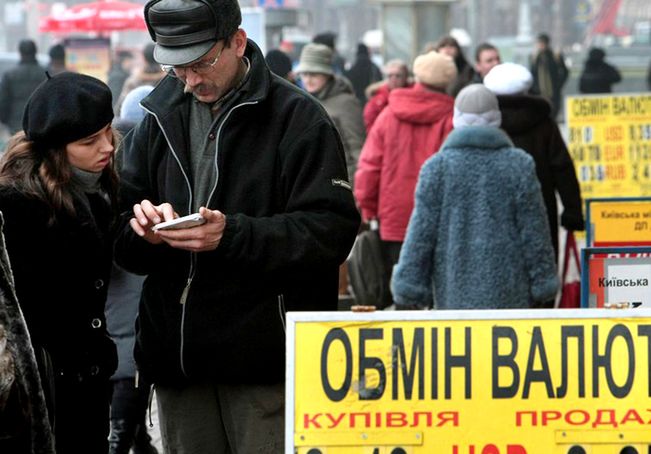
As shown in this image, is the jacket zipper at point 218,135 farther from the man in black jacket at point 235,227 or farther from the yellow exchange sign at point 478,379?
the yellow exchange sign at point 478,379

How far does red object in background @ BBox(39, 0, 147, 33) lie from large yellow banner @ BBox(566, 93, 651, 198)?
16.1 metres

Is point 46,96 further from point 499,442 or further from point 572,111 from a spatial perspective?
point 572,111

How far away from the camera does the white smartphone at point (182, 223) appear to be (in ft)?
13.4

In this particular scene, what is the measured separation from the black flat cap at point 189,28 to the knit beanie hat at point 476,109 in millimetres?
3209

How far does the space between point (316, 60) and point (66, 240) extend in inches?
289

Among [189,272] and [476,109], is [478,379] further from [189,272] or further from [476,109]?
[476,109]

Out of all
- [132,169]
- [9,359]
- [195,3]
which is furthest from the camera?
[132,169]

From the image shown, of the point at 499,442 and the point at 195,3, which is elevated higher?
the point at 195,3

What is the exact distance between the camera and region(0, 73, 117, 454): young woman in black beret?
4.38 metres

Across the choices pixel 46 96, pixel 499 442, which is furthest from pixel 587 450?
pixel 46 96

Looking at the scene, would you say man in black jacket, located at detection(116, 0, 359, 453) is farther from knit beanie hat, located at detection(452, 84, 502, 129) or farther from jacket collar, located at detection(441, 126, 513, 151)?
knit beanie hat, located at detection(452, 84, 502, 129)

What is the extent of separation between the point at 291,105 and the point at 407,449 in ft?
3.40

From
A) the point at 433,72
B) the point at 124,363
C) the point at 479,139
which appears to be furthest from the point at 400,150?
the point at 124,363

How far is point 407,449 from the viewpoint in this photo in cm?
396
